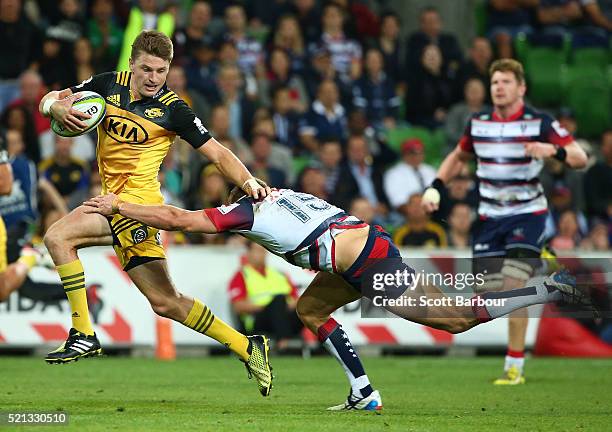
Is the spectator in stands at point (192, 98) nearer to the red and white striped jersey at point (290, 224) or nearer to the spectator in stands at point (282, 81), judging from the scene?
the spectator in stands at point (282, 81)

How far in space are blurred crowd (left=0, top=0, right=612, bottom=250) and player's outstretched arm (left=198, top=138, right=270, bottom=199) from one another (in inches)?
206

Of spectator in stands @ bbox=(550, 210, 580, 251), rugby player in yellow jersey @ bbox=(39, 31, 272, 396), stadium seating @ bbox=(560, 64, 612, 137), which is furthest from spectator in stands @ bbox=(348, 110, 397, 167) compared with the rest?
rugby player in yellow jersey @ bbox=(39, 31, 272, 396)

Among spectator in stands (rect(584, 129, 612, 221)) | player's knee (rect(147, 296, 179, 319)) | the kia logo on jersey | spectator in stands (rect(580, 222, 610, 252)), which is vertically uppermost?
the kia logo on jersey

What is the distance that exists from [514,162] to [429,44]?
8743mm

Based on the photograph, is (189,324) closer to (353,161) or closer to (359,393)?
(359,393)

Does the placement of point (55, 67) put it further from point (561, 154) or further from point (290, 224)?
point (290, 224)

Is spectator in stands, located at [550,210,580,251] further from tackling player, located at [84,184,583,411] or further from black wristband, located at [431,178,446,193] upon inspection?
tackling player, located at [84,184,583,411]

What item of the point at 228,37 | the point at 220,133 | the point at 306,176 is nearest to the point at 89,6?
the point at 228,37

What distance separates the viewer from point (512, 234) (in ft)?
35.3

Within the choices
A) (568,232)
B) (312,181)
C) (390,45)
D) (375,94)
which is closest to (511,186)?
(312,181)

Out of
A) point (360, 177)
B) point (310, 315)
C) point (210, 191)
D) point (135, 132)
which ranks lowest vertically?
point (360, 177)

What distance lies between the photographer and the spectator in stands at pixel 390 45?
64.6ft

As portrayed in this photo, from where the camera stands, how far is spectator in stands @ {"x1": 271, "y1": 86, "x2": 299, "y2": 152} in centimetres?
1743

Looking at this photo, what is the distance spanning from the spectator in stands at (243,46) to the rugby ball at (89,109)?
30.9 ft
